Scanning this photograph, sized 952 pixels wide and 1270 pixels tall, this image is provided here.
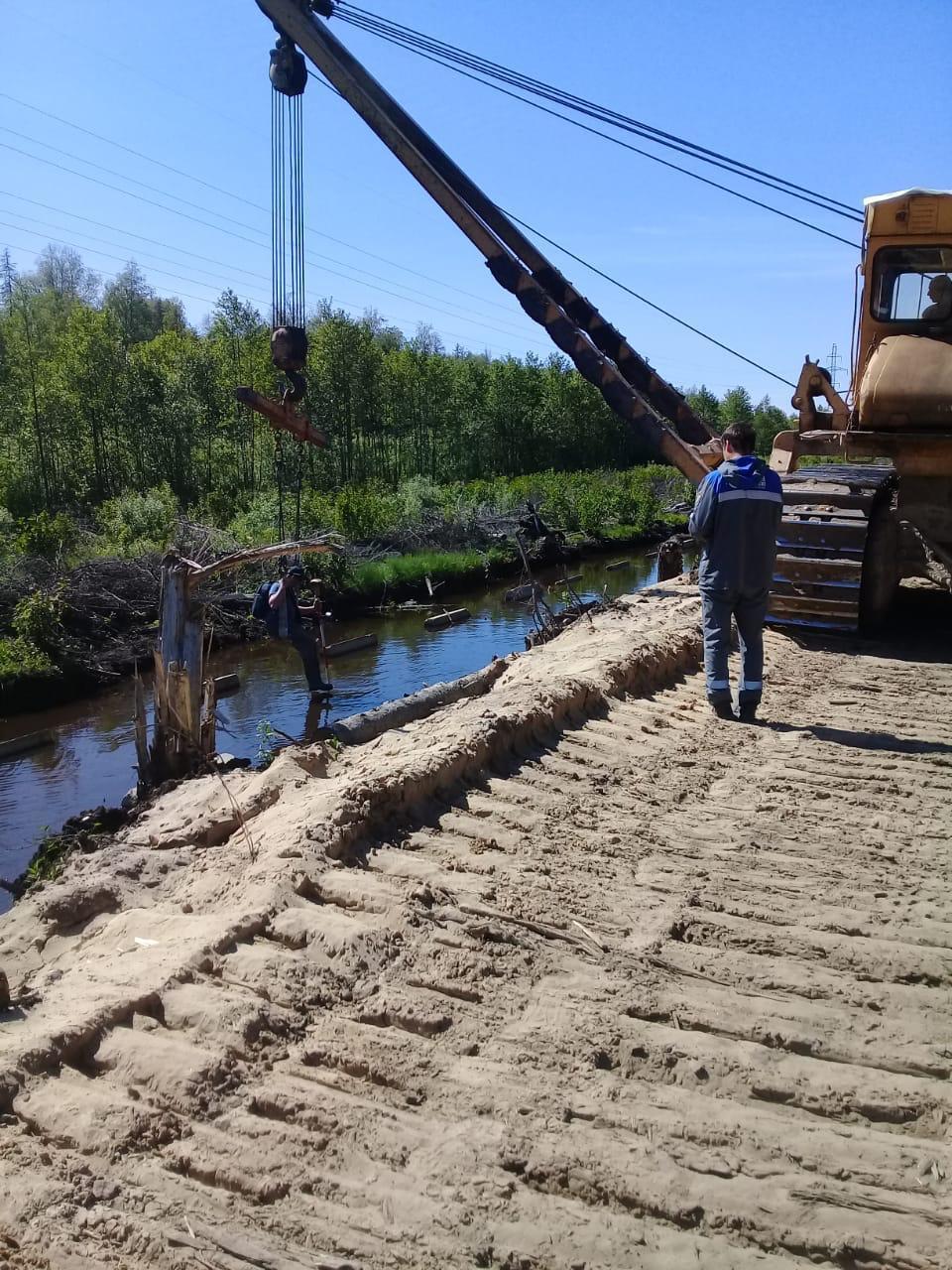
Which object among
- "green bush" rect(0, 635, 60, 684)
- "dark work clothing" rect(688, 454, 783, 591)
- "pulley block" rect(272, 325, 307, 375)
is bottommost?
"green bush" rect(0, 635, 60, 684)

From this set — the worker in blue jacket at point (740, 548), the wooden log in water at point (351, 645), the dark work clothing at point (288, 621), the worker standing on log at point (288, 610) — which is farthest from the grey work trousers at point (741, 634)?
the wooden log in water at point (351, 645)

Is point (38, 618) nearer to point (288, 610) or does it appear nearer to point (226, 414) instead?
point (288, 610)

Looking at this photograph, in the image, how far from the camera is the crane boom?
469 inches

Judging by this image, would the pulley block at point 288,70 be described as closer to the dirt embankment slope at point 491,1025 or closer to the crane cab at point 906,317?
the crane cab at point 906,317

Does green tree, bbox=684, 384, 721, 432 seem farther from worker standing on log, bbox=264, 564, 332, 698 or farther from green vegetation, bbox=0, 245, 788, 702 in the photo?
worker standing on log, bbox=264, 564, 332, 698

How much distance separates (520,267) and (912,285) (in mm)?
5332

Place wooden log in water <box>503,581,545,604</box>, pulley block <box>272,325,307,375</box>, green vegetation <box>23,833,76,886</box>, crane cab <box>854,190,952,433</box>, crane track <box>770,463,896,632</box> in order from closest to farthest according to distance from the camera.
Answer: green vegetation <box>23,833,76,886</box> < crane cab <box>854,190,952,433</box> < crane track <box>770,463,896,632</box> < pulley block <box>272,325,307,375</box> < wooden log in water <box>503,581,545,604</box>

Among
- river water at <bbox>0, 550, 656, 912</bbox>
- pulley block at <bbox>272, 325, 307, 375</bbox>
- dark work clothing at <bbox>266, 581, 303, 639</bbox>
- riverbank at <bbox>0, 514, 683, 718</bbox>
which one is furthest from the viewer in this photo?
riverbank at <bbox>0, 514, 683, 718</bbox>

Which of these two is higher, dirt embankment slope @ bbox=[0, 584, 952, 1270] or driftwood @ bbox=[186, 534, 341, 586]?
driftwood @ bbox=[186, 534, 341, 586]

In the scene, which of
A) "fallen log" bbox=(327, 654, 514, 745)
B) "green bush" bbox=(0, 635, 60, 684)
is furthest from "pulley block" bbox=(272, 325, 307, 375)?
"green bush" bbox=(0, 635, 60, 684)

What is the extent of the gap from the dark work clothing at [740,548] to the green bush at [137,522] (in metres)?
14.7

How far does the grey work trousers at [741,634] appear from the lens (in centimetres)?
622

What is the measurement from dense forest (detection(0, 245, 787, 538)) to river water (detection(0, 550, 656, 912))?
403 cm

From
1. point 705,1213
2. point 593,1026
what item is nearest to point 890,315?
point 593,1026
